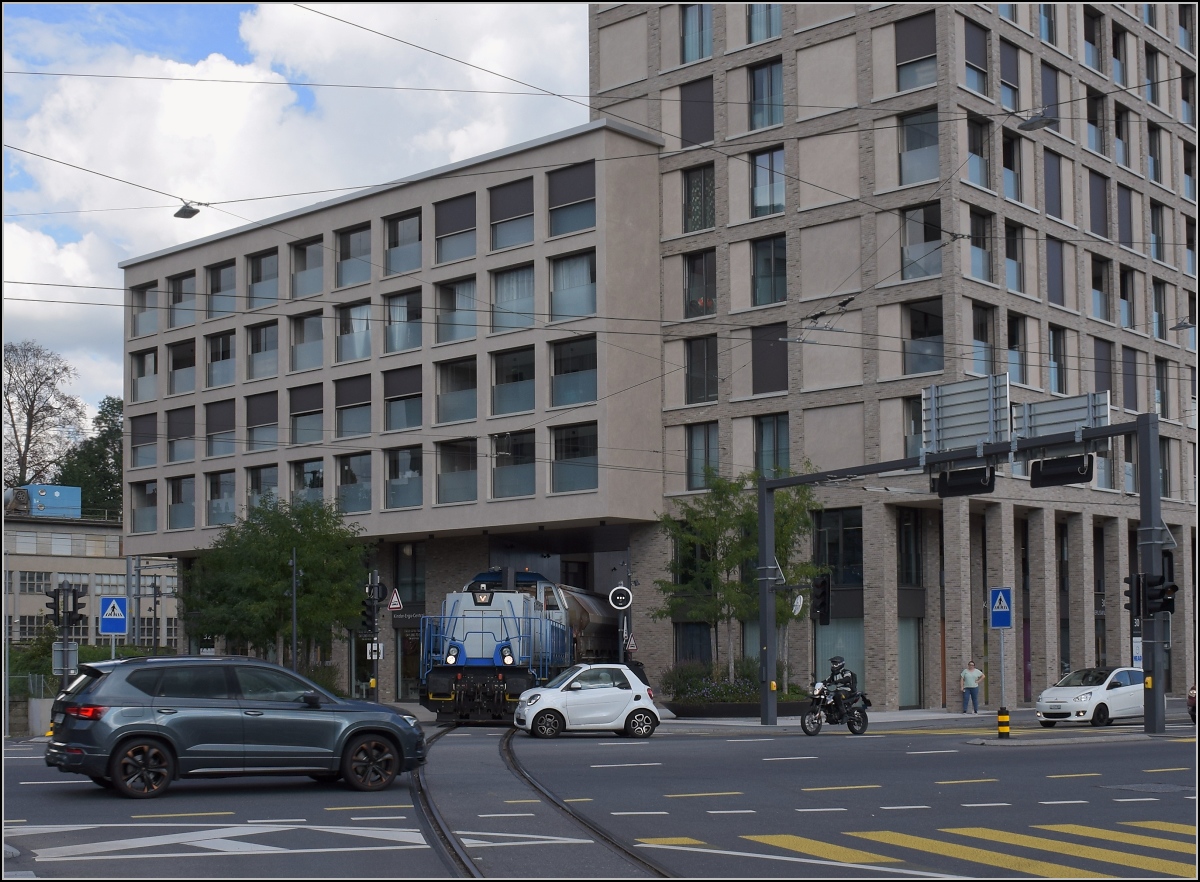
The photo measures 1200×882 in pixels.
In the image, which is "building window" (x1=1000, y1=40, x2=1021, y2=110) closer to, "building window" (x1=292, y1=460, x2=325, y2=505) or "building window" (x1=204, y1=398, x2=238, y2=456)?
"building window" (x1=292, y1=460, x2=325, y2=505)

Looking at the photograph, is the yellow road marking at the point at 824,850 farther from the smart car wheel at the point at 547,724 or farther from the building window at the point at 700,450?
the building window at the point at 700,450

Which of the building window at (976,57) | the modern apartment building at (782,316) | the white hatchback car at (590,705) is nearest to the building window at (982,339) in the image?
the modern apartment building at (782,316)

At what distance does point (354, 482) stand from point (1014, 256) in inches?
959

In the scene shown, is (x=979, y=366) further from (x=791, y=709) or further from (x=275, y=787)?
(x=275, y=787)

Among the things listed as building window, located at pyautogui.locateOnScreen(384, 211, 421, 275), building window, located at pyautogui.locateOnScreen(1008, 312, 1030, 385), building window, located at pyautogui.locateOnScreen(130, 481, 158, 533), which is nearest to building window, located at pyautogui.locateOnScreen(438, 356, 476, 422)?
building window, located at pyautogui.locateOnScreen(384, 211, 421, 275)

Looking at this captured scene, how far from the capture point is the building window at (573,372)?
4697 cm

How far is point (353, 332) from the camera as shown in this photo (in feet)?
176

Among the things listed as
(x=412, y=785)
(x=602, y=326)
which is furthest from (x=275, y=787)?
(x=602, y=326)

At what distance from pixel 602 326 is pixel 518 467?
5.62 m

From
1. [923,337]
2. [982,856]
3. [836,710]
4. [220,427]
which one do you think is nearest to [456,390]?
[220,427]

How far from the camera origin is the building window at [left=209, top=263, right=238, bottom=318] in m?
57.7

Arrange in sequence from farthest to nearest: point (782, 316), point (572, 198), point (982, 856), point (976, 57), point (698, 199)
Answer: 1. point (698, 199)
2. point (572, 198)
3. point (782, 316)
4. point (976, 57)
5. point (982, 856)

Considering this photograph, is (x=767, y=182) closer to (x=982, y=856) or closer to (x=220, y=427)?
(x=220, y=427)

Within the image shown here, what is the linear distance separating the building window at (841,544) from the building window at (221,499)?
942 inches
